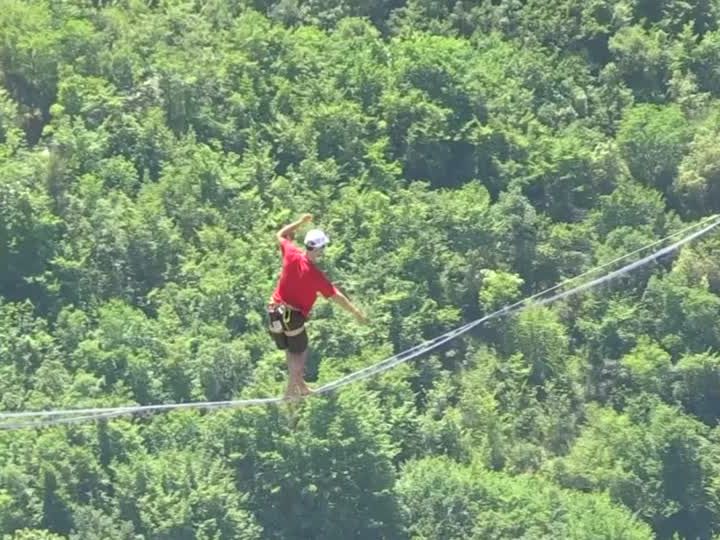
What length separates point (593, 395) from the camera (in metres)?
56.7

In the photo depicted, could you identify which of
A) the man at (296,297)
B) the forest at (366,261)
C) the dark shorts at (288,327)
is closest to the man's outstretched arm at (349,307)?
the man at (296,297)

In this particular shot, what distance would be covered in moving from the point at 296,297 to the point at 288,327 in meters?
0.34

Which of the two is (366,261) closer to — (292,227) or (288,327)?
(288,327)

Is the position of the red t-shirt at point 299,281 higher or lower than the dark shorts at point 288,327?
higher

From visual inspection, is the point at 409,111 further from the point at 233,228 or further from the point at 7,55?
the point at 7,55

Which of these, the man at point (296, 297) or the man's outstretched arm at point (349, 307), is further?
the man at point (296, 297)

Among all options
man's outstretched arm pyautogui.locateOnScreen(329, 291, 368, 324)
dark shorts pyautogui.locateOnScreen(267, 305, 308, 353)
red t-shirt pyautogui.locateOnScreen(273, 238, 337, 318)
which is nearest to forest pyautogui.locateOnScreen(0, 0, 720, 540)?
dark shorts pyautogui.locateOnScreen(267, 305, 308, 353)

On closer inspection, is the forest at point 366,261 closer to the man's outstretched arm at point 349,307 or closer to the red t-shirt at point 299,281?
the red t-shirt at point 299,281

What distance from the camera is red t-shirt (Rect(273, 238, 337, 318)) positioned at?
20578mm

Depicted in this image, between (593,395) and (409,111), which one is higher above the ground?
(409,111)

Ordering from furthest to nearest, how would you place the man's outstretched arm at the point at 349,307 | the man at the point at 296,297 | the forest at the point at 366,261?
the forest at the point at 366,261 → the man at the point at 296,297 → the man's outstretched arm at the point at 349,307

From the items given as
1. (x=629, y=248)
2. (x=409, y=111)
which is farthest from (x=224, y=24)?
(x=629, y=248)

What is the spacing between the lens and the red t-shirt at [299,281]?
20578 mm

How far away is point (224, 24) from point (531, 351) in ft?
40.7
